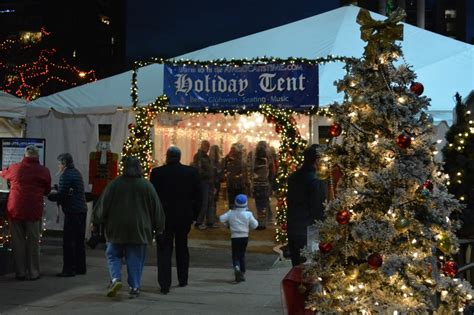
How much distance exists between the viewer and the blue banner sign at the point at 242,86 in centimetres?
1266

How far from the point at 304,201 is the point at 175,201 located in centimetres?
201

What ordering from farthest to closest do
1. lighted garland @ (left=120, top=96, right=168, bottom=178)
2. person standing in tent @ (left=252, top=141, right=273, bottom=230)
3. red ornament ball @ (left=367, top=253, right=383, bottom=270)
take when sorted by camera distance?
1. person standing in tent @ (left=252, top=141, right=273, bottom=230)
2. lighted garland @ (left=120, top=96, right=168, bottom=178)
3. red ornament ball @ (left=367, top=253, right=383, bottom=270)

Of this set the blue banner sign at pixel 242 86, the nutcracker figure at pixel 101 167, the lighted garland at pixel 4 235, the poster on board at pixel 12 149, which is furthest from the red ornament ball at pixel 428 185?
the nutcracker figure at pixel 101 167

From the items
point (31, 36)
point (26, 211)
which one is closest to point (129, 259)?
point (26, 211)

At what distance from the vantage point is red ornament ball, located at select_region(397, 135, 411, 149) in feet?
→ 17.3

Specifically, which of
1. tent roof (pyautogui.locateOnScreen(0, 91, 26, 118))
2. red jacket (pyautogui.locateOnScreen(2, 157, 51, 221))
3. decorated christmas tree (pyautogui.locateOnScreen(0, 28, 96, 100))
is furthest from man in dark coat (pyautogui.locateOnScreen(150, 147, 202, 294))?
decorated christmas tree (pyautogui.locateOnScreen(0, 28, 96, 100))

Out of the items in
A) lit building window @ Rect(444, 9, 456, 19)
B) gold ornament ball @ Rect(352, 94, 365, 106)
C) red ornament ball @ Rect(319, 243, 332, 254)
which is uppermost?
lit building window @ Rect(444, 9, 456, 19)

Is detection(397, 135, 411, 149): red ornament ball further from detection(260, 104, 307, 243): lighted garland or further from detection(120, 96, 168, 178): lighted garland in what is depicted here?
detection(120, 96, 168, 178): lighted garland

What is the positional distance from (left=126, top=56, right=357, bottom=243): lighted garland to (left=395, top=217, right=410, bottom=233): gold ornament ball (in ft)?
23.1

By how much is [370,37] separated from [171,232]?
4.22m

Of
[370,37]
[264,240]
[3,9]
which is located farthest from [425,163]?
[3,9]

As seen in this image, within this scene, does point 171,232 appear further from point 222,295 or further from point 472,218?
point 472,218

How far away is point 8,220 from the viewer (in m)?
9.58

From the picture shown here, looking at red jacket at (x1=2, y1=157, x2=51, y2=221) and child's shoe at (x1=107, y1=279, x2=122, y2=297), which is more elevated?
red jacket at (x1=2, y1=157, x2=51, y2=221)
